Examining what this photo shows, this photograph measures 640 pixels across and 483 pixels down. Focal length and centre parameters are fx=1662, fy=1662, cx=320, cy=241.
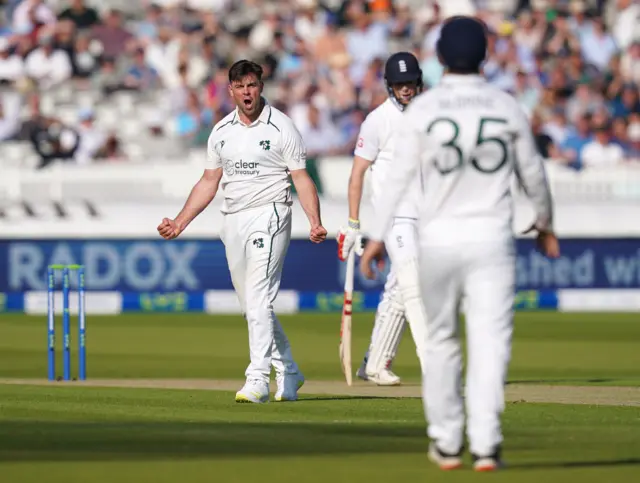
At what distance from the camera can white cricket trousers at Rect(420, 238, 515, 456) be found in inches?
259

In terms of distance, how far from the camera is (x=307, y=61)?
2397cm

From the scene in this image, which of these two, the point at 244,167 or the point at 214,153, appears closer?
the point at 244,167

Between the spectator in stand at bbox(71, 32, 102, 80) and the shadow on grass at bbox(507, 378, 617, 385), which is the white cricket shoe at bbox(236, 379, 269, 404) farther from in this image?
the spectator in stand at bbox(71, 32, 102, 80)

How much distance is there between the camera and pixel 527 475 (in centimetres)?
649

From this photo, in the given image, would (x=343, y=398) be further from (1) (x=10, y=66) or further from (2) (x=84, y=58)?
(1) (x=10, y=66)

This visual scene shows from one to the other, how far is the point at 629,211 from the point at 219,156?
10968 millimetres

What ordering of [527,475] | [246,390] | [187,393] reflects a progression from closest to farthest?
[527,475], [246,390], [187,393]

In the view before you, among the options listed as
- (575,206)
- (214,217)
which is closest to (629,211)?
(575,206)

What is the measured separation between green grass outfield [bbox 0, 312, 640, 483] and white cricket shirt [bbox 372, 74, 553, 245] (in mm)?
992

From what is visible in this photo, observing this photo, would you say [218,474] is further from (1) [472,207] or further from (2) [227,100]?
(2) [227,100]

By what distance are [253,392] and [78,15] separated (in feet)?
50.3

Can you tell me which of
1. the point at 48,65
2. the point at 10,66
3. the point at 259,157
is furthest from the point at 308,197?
the point at 10,66

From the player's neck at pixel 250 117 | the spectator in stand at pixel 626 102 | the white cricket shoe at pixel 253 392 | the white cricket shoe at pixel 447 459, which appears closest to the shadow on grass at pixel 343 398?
the white cricket shoe at pixel 253 392

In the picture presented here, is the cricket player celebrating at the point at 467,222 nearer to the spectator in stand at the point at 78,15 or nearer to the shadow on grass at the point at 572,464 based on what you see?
the shadow on grass at the point at 572,464
